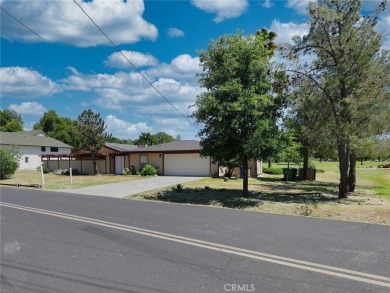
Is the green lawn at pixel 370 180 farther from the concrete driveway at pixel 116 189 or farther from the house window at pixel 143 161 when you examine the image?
the house window at pixel 143 161

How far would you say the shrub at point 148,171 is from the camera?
31172 millimetres

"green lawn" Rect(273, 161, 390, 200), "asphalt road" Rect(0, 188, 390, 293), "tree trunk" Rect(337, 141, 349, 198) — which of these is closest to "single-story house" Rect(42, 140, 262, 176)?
"green lawn" Rect(273, 161, 390, 200)

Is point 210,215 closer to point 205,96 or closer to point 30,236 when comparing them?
point 30,236

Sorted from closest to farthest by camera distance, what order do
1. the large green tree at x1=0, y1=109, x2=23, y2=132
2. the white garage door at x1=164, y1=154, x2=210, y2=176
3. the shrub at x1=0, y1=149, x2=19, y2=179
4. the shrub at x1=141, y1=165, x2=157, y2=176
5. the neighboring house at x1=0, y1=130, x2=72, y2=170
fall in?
the shrub at x1=0, y1=149, x2=19, y2=179
the white garage door at x1=164, y1=154, x2=210, y2=176
the shrub at x1=141, y1=165, x2=157, y2=176
the neighboring house at x1=0, y1=130, x2=72, y2=170
the large green tree at x1=0, y1=109, x2=23, y2=132

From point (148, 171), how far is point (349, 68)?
21.6 meters

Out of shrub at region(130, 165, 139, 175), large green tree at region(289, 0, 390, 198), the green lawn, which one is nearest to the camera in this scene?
large green tree at region(289, 0, 390, 198)

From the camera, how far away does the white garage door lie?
3041 cm

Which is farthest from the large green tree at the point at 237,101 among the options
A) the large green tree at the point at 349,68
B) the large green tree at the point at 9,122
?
the large green tree at the point at 9,122

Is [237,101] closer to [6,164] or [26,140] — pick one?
[6,164]

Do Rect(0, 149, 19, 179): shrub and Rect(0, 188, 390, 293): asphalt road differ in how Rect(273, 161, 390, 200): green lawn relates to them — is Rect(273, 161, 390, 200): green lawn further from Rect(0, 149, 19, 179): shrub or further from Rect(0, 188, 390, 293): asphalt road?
Rect(0, 149, 19, 179): shrub

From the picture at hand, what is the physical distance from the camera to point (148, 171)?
102ft

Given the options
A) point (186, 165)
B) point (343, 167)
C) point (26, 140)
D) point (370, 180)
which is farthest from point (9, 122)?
point (343, 167)

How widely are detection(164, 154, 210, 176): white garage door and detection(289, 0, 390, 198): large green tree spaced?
17179 mm

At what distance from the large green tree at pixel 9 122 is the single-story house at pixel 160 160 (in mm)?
46659
